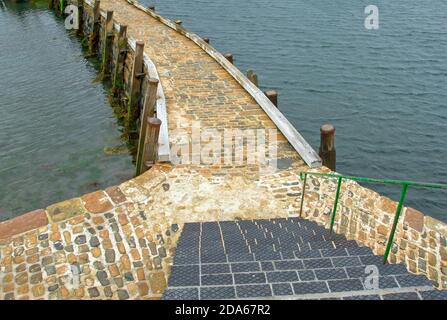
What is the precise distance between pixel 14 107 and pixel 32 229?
1370 cm

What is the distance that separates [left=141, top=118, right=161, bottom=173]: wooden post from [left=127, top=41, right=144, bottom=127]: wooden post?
6.26 metres

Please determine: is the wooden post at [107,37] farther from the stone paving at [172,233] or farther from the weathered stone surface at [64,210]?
the weathered stone surface at [64,210]

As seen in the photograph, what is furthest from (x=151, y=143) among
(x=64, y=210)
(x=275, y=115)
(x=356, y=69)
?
(x=356, y=69)

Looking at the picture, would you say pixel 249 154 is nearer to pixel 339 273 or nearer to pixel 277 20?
pixel 339 273

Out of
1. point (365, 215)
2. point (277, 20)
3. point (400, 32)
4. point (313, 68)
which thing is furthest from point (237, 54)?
point (365, 215)

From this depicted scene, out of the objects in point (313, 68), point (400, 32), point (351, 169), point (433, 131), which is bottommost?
point (351, 169)

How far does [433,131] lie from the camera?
58.5 ft

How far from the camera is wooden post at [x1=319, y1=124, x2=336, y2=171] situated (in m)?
10.5

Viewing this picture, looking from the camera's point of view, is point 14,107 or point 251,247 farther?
point 14,107

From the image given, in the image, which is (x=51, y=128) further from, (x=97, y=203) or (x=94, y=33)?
(x=97, y=203)

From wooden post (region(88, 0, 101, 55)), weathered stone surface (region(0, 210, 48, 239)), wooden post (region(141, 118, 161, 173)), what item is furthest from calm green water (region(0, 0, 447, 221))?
weathered stone surface (region(0, 210, 48, 239))

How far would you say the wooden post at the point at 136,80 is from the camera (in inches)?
611

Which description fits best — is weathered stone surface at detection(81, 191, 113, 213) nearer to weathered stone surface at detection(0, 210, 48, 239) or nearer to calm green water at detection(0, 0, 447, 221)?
weathered stone surface at detection(0, 210, 48, 239)

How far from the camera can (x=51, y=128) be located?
18.0 m
